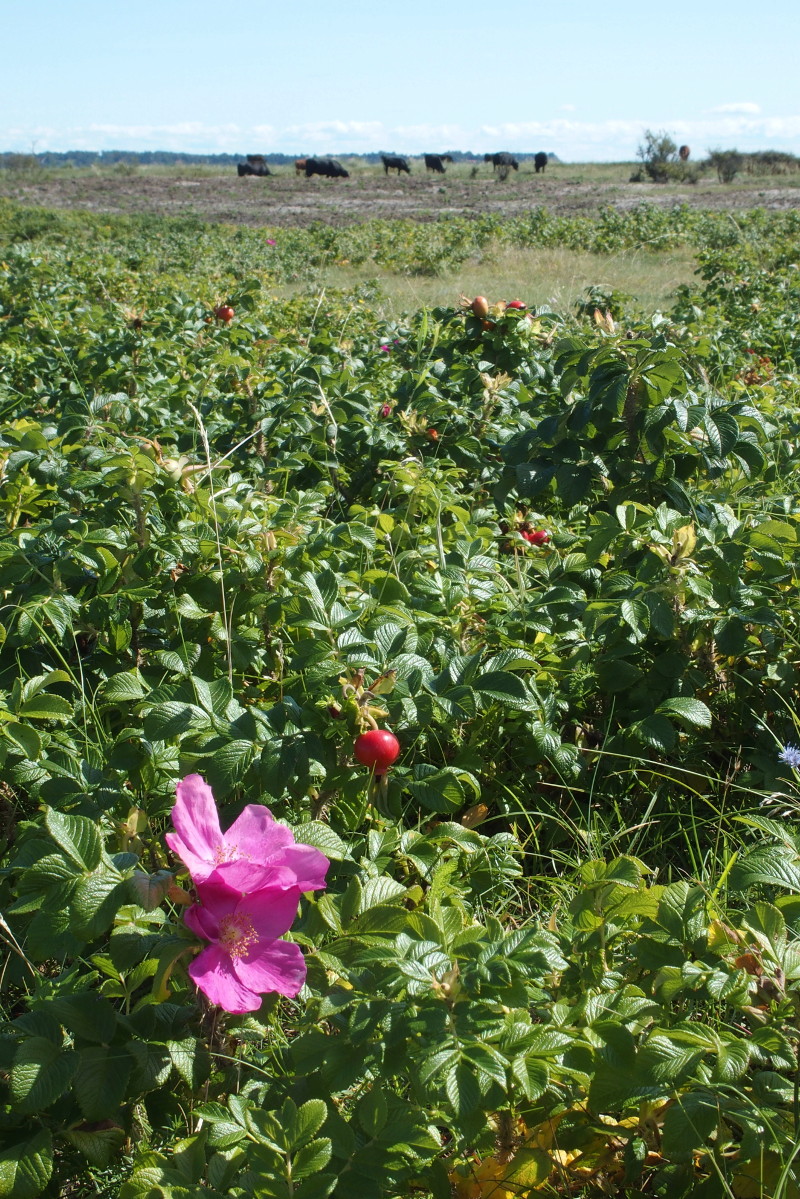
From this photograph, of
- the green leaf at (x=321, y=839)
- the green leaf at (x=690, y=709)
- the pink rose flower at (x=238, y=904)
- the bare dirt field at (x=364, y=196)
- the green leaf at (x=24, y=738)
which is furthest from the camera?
the bare dirt field at (x=364, y=196)

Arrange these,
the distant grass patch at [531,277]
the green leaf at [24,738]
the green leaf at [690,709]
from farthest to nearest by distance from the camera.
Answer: the distant grass patch at [531,277] < the green leaf at [690,709] < the green leaf at [24,738]

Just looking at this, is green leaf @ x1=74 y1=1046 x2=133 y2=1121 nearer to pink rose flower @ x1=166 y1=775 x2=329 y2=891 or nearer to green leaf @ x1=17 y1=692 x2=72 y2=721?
pink rose flower @ x1=166 y1=775 x2=329 y2=891

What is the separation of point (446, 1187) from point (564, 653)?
1170 mm

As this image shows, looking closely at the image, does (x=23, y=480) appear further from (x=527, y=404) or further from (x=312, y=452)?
(x=527, y=404)

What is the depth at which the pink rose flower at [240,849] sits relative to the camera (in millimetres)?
1051

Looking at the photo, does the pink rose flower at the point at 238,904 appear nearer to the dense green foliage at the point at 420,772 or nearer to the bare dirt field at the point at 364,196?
the dense green foliage at the point at 420,772

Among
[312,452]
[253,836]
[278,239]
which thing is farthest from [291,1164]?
[278,239]

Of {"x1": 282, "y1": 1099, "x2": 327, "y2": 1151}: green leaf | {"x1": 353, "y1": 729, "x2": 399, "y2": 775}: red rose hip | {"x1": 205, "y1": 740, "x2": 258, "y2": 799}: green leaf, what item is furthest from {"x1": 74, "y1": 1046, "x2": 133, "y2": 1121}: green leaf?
{"x1": 353, "y1": 729, "x2": 399, "y2": 775}: red rose hip

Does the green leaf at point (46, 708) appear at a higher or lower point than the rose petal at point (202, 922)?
higher

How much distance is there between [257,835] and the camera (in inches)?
45.1

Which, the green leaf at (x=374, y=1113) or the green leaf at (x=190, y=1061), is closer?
the green leaf at (x=374, y=1113)

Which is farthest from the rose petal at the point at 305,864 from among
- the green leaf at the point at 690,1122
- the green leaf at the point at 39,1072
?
the green leaf at the point at 690,1122

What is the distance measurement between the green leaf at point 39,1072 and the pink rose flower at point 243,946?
204mm

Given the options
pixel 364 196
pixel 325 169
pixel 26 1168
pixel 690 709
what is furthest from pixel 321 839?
pixel 325 169
